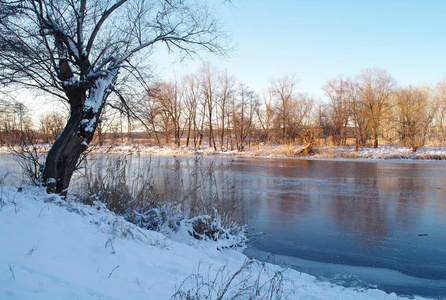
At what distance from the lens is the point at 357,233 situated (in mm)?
6363

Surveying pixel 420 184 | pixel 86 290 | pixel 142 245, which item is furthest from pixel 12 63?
pixel 420 184

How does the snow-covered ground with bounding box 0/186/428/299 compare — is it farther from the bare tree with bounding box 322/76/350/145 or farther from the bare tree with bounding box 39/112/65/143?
the bare tree with bounding box 322/76/350/145

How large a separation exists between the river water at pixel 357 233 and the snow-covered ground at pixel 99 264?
0.75 meters

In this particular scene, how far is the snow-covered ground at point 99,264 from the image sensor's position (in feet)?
7.20

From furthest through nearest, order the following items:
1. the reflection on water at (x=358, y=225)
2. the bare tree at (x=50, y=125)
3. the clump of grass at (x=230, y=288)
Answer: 1. the bare tree at (x=50, y=125)
2. the reflection on water at (x=358, y=225)
3. the clump of grass at (x=230, y=288)

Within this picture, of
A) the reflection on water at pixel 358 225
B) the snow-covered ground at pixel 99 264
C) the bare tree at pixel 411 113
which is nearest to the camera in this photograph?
the snow-covered ground at pixel 99 264

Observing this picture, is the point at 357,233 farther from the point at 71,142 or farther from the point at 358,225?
the point at 71,142

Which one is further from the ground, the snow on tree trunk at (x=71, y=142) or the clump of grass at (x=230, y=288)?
the snow on tree trunk at (x=71, y=142)

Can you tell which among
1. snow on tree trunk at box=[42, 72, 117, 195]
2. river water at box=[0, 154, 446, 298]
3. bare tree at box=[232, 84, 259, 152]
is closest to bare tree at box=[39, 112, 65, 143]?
snow on tree trunk at box=[42, 72, 117, 195]

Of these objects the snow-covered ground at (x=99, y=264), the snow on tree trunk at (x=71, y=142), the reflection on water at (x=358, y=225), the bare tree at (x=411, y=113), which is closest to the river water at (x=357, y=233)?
the reflection on water at (x=358, y=225)

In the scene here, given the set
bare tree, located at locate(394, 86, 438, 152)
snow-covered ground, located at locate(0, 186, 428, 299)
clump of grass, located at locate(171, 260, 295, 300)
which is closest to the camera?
snow-covered ground, located at locate(0, 186, 428, 299)

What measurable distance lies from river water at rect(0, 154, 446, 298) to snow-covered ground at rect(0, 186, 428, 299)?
29.4 inches

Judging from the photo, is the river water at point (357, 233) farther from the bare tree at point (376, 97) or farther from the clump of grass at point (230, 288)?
the bare tree at point (376, 97)

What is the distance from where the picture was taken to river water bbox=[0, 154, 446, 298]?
449cm
